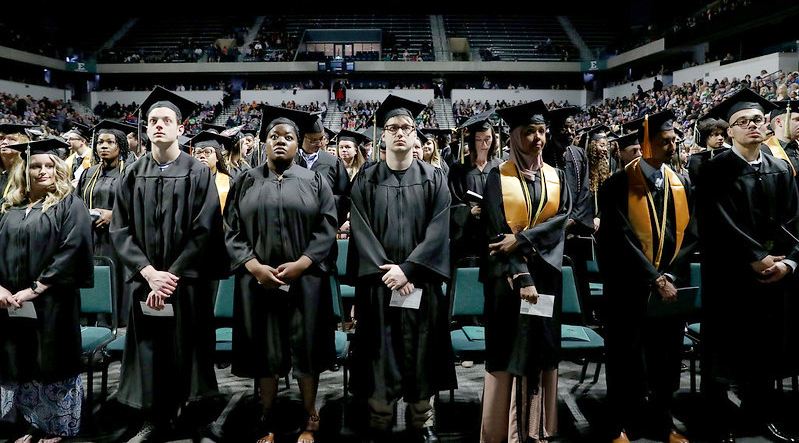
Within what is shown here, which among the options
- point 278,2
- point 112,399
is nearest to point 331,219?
point 112,399

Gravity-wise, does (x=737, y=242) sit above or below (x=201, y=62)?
below

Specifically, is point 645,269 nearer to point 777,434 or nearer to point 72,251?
point 777,434

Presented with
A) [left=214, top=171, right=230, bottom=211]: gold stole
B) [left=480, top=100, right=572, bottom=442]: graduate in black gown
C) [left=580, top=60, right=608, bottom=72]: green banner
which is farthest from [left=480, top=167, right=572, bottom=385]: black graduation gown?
[left=580, top=60, right=608, bottom=72]: green banner

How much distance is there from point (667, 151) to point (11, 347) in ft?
13.7

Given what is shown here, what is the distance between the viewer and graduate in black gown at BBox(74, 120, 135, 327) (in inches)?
199

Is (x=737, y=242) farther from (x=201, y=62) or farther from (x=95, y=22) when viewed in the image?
(x=95, y=22)

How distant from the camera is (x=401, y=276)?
3129 millimetres

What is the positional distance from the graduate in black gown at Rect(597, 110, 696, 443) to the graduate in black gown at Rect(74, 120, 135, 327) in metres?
4.16

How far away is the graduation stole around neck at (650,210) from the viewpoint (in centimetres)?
329

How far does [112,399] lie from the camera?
4172 millimetres

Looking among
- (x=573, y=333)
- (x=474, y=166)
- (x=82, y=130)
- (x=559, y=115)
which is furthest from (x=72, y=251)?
(x=82, y=130)

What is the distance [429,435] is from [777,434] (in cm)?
220

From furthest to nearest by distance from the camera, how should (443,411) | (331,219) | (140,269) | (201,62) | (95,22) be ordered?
1. (95,22)
2. (201,62)
3. (443,411)
4. (331,219)
5. (140,269)

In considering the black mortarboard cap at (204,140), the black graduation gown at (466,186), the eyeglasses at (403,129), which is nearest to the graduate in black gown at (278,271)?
the eyeglasses at (403,129)
